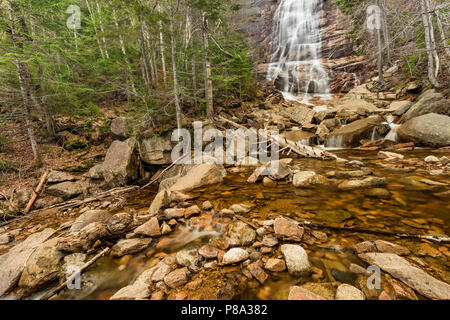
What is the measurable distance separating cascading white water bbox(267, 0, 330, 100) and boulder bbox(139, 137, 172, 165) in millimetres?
16999

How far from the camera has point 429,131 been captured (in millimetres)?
6836

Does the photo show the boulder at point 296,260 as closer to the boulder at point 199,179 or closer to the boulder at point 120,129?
the boulder at point 199,179

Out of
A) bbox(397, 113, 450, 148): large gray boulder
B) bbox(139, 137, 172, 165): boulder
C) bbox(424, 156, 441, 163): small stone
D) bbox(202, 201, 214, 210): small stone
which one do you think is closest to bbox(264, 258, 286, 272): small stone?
bbox(202, 201, 214, 210): small stone

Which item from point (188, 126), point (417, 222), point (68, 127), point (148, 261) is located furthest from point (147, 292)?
point (68, 127)

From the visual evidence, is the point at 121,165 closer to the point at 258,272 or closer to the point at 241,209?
the point at 241,209

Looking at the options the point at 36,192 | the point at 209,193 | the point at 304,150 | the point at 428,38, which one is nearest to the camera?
the point at 209,193

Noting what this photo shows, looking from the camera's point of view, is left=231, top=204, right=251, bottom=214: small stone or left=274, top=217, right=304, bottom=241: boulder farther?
left=231, top=204, right=251, bottom=214: small stone

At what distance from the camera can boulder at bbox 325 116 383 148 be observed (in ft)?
28.0

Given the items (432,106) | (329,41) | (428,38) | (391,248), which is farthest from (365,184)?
(329,41)

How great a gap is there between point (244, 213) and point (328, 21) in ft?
112

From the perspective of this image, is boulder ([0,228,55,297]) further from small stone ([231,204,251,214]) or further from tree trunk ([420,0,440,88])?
tree trunk ([420,0,440,88])

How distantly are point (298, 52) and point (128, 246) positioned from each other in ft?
99.6

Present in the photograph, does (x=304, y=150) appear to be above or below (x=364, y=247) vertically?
above
